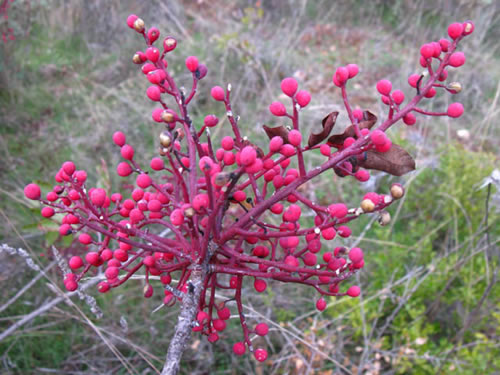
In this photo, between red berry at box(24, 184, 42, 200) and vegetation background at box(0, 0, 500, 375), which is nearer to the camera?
red berry at box(24, 184, 42, 200)

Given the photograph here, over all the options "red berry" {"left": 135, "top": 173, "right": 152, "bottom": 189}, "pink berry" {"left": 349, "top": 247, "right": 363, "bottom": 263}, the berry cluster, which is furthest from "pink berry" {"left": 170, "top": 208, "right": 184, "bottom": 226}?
"pink berry" {"left": 349, "top": 247, "right": 363, "bottom": 263}

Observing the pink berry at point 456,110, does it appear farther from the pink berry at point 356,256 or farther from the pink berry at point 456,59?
the pink berry at point 356,256

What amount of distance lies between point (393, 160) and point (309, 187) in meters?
2.63

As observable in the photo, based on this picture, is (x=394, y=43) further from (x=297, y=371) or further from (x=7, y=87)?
(x=297, y=371)

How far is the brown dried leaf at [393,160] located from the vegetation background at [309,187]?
74 centimetres

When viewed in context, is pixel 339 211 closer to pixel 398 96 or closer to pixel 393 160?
pixel 393 160

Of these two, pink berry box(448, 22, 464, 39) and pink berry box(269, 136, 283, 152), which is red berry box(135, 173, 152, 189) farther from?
pink berry box(448, 22, 464, 39)

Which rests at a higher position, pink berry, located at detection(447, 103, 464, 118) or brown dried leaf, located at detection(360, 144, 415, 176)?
pink berry, located at detection(447, 103, 464, 118)

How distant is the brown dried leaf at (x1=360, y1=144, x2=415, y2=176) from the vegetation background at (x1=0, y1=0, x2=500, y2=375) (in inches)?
29.2

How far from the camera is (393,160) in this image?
2.68 ft

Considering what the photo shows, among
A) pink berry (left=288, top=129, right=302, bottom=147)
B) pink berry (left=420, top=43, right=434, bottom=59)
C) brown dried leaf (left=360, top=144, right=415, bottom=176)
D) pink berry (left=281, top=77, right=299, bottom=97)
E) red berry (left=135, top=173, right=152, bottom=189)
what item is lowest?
red berry (left=135, top=173, right=152, bottom=189)

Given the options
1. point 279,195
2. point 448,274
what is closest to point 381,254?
point 448,274

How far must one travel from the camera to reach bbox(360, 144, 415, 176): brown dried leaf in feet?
2.65

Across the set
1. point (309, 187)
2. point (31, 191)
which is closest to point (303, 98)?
point (31, 191)
